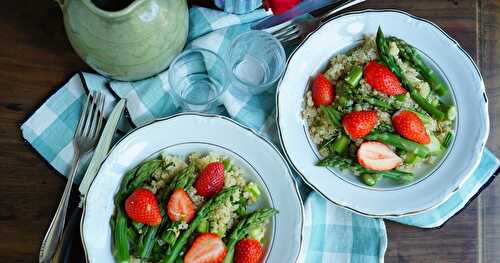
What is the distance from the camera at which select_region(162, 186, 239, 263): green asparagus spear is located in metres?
1.37

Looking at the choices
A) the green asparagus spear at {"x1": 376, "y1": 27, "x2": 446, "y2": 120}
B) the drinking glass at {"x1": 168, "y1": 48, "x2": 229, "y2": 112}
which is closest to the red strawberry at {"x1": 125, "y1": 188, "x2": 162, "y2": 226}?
the drinking glass at {"x1": 168, "y1": 48, "x2": 229, "y2": 112}

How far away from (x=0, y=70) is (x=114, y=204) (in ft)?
1.54

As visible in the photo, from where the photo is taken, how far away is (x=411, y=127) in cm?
145

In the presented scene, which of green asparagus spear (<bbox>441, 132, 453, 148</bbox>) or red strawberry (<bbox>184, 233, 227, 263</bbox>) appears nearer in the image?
red strawberry (<bbox>184, 233, 227, 263</bbox>)

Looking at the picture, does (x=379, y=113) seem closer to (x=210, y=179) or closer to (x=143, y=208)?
Answer: (x=210, y=179)

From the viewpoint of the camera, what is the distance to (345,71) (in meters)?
1.52

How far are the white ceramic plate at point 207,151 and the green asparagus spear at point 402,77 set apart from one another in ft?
1.27

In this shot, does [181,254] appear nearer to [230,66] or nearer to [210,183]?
[210,183]

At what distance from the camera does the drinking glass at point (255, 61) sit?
153cm

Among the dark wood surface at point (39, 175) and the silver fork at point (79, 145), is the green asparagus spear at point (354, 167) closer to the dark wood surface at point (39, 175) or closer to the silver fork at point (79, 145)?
the dark wood surface at point (39, 175)

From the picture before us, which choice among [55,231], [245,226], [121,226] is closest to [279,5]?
[245,226]

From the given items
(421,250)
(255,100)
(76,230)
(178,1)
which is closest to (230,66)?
(255,100)

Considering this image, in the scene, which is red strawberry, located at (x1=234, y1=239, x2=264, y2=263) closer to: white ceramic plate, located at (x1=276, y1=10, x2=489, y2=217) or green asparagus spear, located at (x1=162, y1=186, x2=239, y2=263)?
green asparagus spear, located at (x1=162, y1=186, x2=239, y2=263)

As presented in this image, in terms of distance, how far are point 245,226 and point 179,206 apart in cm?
17
